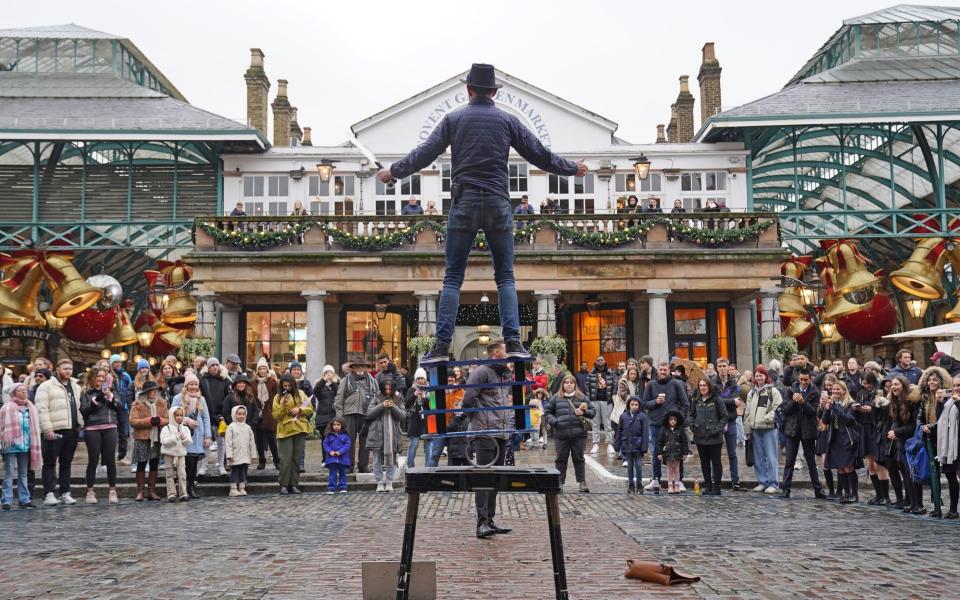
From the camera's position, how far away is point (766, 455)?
14969 mm

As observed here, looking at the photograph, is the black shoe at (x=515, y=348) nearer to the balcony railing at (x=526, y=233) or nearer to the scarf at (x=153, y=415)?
the scarf at (x=153, y=415)

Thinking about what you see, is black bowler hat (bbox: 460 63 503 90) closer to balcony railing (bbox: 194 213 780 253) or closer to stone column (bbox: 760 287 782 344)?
balcony railing (bbox: 194 213 780 253)

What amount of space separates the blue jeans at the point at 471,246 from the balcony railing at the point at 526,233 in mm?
20330

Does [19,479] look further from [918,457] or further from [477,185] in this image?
[918,457]

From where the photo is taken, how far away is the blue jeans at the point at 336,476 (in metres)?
15.3

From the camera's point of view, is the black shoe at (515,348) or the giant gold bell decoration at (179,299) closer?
the black shoe at (515,348)

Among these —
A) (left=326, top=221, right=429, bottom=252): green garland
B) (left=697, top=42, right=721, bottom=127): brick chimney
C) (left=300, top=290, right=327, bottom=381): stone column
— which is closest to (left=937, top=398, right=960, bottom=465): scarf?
(left=326, top=221, right=429, bottom=252): green garland

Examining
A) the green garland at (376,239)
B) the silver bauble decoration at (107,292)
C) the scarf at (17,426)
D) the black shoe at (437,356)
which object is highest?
the green garland at (376,239)

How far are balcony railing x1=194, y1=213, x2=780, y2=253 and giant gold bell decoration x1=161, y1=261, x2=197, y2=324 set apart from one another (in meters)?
1.10

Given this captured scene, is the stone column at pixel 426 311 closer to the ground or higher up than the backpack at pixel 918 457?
higher up

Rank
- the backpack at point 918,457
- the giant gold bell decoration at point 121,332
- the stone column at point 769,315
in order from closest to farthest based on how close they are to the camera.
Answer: the backpack at point 918,457 < the stone column at point 769,315 < the giant gold bell decoration at point 121,332

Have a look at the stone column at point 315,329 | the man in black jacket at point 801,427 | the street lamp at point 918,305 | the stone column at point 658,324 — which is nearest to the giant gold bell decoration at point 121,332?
the stone column at point 315,329

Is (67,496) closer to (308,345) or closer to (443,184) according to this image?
(308,345)

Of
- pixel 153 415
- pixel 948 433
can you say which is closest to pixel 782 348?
pixel 948 433
